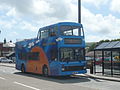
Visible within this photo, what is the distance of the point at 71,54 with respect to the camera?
19.9 metres

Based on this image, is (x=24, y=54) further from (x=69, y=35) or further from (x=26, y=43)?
(x=69, y=35)

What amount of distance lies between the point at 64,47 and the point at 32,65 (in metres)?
5.84

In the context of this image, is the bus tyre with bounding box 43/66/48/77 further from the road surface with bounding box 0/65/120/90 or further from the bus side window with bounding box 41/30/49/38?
the road surface with bounding box 0/65/120/90

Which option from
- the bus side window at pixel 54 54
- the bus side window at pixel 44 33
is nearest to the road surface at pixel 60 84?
the bus side window at pixel 54 54

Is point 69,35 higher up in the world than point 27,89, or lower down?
higher up

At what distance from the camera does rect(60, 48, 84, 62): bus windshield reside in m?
19.5

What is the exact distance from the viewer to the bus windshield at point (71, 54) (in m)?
19.5

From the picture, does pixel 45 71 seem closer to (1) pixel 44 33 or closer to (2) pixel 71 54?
(2) pixel 71 54

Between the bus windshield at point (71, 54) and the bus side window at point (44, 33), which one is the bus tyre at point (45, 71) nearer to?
the bus windshield at point (71, 54)

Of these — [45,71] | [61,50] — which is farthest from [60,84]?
[45,71]

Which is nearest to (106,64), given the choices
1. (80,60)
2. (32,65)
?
(80,60)

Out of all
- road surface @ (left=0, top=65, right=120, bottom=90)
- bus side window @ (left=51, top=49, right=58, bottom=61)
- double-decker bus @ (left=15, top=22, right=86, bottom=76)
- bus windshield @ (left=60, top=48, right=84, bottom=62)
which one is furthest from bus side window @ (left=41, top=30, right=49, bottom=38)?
road surface @ (left=0, top=65, right=120, bottom=90)

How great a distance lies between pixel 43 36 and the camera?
22.0 metres

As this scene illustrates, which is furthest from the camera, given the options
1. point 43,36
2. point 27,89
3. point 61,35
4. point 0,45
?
point 0,45
